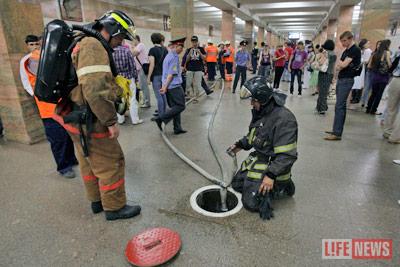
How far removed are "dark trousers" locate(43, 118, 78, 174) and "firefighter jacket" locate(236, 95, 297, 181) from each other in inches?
85.5

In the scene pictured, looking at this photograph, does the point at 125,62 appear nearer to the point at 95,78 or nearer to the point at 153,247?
the point at 95,78

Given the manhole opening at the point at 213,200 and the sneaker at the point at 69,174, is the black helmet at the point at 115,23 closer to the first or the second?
the manhole opening at the point at 213,200

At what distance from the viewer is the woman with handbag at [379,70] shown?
542 centimetres

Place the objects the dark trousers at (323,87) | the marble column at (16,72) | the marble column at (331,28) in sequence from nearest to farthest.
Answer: the marble column at (16,72), the dark trousers at (323,87), the marble column at (331,28)

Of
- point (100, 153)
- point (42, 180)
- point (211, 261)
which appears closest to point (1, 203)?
point (42, 180)

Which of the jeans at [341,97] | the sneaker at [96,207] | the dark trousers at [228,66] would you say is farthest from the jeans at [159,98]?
the dark trousers at [228,66]

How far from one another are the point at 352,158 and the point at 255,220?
2.22m

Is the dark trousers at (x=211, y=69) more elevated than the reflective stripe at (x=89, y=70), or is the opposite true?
the reflective stripe at (x=89, y=70)

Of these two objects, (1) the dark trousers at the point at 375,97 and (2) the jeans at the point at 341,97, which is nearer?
(2) the jeans at the point at 341,97

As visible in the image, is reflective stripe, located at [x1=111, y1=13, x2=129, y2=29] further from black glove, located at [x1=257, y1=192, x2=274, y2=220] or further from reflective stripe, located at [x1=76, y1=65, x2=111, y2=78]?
black glove, located at [x1=257, y1=192, x2=274, y2=220]

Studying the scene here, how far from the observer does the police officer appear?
4301 mm

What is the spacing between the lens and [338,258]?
1968 millimetres

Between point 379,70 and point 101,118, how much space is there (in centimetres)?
598

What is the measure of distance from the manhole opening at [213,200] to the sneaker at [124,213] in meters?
0.67
